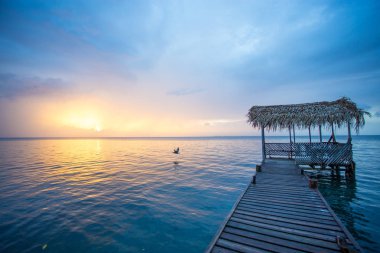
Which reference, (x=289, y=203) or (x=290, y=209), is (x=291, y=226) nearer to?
(x=290, y=209)

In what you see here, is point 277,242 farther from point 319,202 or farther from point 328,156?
point 328,156

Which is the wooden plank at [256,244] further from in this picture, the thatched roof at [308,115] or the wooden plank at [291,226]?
the thatched roof at [308,115]

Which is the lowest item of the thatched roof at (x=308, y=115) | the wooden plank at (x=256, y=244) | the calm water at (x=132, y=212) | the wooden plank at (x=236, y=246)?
the calm water at (x=132, y=212)

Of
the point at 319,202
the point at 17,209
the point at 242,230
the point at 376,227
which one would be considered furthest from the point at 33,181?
the point at 376,227

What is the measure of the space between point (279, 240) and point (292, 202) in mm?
3437

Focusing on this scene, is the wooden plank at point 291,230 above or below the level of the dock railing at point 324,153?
below

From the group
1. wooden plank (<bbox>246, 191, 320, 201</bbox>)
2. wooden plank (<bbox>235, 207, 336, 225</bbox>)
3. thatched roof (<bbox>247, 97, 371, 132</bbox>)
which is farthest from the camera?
thatched roof (<bbox>247, 97, 371, 132</bbox>)

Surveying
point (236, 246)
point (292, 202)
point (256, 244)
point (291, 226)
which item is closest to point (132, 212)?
point (236, 246)

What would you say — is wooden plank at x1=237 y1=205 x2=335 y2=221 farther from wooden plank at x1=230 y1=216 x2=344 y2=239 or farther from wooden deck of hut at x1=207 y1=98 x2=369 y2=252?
wooden plank at x1=230 y1=216 x2=344 y2=239

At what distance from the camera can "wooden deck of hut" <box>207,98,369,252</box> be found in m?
4.75

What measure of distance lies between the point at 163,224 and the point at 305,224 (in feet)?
20.3

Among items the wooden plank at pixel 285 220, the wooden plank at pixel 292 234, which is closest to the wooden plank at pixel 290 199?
the wooden plank at pixel 285 220

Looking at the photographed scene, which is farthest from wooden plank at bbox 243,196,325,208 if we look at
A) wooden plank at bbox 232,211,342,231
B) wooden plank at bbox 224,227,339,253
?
wooden plank at bbox 224,227,339,253

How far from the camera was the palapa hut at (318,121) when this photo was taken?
13758mm
